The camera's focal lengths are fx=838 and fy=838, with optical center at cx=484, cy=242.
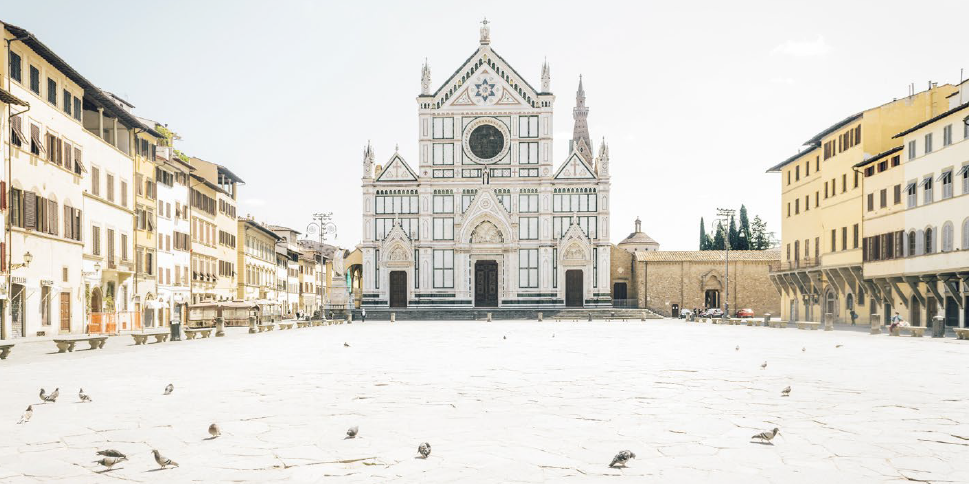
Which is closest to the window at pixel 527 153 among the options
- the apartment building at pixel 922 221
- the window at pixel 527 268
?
the window at pixel 527 268

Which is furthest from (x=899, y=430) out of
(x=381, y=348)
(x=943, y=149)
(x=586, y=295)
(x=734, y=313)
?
(x=734, y=313)

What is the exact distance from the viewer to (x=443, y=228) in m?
65.4

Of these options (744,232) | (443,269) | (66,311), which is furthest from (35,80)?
(744,232)

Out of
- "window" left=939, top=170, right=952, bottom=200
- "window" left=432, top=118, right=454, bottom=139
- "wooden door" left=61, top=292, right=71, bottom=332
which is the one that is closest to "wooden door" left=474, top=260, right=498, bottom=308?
"window" left=432, top=118, right=454, bottom=139

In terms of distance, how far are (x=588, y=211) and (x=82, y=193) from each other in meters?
38.9

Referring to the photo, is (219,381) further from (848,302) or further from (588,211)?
(588,211)

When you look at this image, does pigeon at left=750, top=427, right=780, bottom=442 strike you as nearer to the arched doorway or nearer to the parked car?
the arched doorway

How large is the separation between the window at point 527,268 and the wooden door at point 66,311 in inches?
1427

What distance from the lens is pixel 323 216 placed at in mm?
64250

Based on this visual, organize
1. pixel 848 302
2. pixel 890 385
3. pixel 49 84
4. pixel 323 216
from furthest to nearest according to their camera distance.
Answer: pixel 323 216, pixel 848 302, pixel 49 84, pixel 890 385

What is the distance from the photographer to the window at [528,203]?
214ft

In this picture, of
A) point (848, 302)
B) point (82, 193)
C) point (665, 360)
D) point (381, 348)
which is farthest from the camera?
point (848, 302)

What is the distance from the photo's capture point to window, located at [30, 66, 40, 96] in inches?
1202

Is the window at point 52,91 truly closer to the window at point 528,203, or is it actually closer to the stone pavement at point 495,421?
the stone pavement at point 495,421
